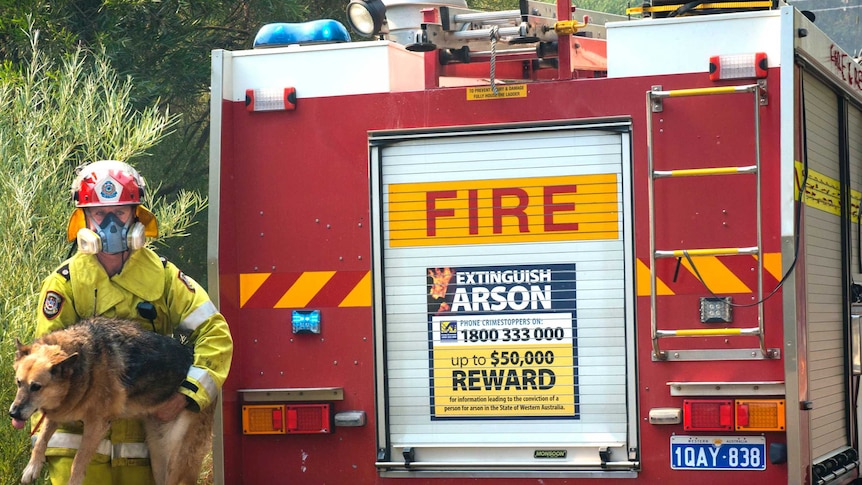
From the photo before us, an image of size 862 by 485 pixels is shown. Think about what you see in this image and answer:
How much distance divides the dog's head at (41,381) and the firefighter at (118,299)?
35 cm

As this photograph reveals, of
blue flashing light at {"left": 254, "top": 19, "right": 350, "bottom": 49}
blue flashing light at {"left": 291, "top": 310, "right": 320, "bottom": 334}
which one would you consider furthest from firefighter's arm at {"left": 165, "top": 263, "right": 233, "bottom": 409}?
blue flashing light at {"left": 254, "top": 19, "right": 350, "bottom": 49}

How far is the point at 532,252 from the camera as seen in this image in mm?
5715

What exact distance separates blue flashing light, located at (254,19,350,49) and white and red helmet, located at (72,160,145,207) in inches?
56.6

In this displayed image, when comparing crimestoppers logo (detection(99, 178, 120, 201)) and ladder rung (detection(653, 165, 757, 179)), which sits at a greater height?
ladder rung (detection(653, 165, 757, 179))

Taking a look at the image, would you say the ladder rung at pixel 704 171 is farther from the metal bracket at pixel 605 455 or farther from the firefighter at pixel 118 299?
the firefighter at pixel 118 299

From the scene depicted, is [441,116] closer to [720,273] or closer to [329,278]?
[329,278]

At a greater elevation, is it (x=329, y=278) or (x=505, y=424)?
(x=329, y=278)

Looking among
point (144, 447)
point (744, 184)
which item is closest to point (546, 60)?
point (744, 184)

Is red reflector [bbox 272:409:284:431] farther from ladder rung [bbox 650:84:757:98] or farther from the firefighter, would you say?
ladder rung [bbox 650:84:757:98]

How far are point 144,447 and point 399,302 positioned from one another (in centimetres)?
141

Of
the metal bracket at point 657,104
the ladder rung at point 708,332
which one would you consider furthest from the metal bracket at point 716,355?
the metal bracket at point 657,104

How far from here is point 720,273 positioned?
5508 mm

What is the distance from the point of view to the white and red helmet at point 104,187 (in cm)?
507

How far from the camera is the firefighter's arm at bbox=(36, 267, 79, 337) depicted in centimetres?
504
